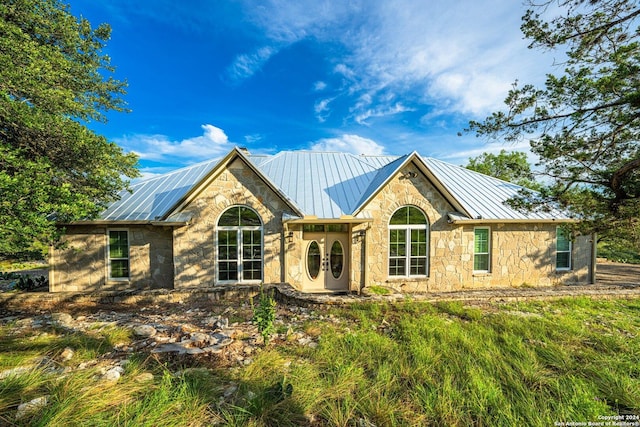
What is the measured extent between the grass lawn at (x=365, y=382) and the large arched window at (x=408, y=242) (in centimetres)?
401

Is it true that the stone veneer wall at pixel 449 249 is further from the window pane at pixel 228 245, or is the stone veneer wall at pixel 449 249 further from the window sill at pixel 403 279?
the window pane at pixel 228 245

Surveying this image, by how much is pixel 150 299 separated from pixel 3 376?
4701 millimetres

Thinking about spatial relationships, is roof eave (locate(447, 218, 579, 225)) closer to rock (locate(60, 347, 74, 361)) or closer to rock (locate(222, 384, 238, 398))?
rock (locate(222, 384, 238, 398))

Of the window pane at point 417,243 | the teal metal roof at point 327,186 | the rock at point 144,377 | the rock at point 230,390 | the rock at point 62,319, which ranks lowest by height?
the rock at point 62,319

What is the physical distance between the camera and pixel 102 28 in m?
8.48

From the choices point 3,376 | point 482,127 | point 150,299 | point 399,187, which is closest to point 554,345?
point 482,127

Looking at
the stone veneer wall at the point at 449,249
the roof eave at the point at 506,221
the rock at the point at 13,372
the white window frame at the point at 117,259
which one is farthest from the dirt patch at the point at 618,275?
the white window frame at the point at 117,259

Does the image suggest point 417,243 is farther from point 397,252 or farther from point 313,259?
point 313,259

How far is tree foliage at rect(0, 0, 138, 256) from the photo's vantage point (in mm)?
5633

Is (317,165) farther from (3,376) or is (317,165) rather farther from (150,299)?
(3,376)

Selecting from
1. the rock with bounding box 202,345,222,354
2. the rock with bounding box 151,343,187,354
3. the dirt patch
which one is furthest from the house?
the rock with bounding box 202,345,222,354

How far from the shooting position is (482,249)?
10.5 meters

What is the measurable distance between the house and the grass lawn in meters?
3.75

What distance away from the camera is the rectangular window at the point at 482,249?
34.3ft
